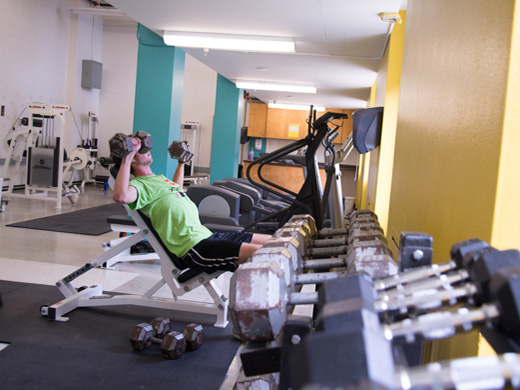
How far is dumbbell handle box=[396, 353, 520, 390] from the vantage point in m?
0.40

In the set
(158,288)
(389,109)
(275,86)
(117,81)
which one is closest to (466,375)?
(158,288)

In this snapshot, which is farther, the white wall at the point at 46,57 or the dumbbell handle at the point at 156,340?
the white wall at the point at 46,57

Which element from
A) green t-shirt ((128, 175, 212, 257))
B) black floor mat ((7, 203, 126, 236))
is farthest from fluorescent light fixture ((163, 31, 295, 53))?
black floor mat ((7, 203, 126, 236))

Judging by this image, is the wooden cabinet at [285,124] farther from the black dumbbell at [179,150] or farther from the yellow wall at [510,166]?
the yellow wall at [510,166]

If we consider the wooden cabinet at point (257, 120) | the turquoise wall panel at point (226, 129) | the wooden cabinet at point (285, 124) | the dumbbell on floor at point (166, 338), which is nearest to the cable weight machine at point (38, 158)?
the turquoise wall panel at point (226, 129)

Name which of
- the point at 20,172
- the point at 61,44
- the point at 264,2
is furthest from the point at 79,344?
the point at 61,44

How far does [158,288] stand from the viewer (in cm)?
328

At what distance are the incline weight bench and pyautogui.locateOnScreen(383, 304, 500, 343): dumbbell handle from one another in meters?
2.68

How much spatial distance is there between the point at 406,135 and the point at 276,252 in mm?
1354

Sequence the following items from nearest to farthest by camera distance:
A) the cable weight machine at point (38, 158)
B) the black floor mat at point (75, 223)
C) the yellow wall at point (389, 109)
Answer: the yellow wall at point (389, 109) < the black floor mat at point (75, 223) < the cable weight machine at point (38, 158)

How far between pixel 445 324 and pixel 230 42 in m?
4.83

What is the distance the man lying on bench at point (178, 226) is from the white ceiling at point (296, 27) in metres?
1.46

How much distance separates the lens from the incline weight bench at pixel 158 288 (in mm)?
3145

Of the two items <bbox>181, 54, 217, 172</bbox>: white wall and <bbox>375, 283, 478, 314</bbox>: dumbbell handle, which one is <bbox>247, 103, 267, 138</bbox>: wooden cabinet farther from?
<bbox>375, 283, 478, 314</bbox>: dumbbell handle
